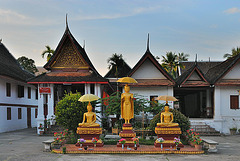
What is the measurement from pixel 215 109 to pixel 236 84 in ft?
7.93

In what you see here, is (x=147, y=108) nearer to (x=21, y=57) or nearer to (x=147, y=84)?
(x=147, y=84)

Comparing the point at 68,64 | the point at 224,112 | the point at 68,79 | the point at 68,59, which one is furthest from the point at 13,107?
the point at 224,112

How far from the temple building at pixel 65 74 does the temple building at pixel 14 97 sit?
3.86 meters

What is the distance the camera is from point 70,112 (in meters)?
15.3

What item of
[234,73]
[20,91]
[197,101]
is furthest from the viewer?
[197,101]

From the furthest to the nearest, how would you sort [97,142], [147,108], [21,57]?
[21,57], [147,108], [97,142]

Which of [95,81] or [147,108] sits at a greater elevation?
[95,81]

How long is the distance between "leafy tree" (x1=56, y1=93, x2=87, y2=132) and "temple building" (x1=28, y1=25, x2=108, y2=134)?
19.7ft

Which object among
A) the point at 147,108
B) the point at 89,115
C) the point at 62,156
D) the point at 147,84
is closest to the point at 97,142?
the point at 89,115

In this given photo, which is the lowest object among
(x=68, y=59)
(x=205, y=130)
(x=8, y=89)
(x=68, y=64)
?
(x=205, y=130)

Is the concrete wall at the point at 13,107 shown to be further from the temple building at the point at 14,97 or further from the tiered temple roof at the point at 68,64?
the tiered temple roof at the point at 68,64

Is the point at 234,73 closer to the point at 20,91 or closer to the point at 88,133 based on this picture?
the point at 88,133

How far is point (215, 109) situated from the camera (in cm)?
2223

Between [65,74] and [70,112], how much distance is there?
7.58m
